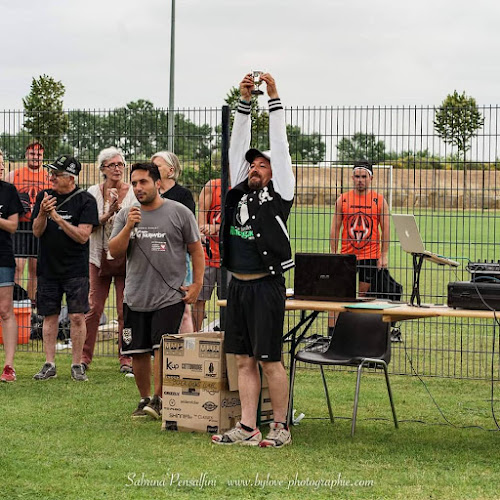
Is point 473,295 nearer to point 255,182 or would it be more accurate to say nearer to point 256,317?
point 256,317

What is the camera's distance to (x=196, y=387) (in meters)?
7.54

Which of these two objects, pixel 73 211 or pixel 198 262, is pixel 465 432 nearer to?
pixel 198 262

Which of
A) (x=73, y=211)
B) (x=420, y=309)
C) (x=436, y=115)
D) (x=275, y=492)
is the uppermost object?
(x=436, y=115)

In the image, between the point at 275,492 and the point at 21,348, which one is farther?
the point at 21,348

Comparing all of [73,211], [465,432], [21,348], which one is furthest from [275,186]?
[21,348]

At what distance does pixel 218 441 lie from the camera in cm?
711

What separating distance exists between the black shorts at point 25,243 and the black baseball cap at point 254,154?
4878 mm

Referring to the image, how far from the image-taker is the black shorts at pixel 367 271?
406 inches

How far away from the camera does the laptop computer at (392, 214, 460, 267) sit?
727 centimetres

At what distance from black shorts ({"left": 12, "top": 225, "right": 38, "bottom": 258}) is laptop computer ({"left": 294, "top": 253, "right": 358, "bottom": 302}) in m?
4.60

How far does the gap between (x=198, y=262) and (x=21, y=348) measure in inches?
169

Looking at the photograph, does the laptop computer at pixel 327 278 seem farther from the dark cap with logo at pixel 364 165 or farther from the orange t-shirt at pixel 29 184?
the orange t-shirt at pixel 29 184

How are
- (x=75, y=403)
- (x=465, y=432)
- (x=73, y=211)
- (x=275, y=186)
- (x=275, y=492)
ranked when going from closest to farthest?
(x=275, y=492) → (x=275, y=186) → (x=465, y=432) → (x=75, y=403) → (x=73, y=211)

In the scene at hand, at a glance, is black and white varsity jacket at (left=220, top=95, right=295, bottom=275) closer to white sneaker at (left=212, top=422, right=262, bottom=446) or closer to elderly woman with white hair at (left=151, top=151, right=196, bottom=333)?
white sneaker at (left=212, top=422, right=262, bottom=446)
